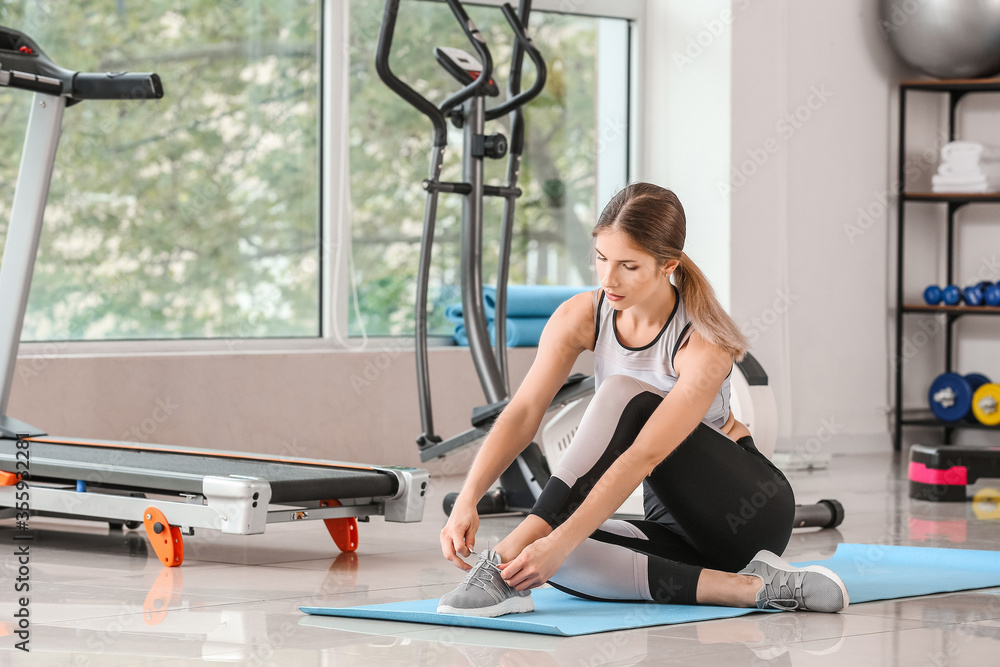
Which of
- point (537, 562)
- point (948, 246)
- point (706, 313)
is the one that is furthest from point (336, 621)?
point (948, 246)

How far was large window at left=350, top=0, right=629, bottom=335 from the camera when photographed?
16.2 ft

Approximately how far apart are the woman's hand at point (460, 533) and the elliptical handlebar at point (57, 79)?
64.9 inches

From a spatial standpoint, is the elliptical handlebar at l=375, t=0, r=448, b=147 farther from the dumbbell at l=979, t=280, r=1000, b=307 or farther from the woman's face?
the dumbbell at l=979, t=280, r=1000, b=307

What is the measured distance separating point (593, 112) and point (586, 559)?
3.64 m

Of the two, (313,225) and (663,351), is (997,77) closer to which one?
(313,225)

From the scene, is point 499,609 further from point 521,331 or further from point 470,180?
point 521,331

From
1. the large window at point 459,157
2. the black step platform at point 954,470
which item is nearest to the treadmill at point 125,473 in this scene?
the large window at point 459,157

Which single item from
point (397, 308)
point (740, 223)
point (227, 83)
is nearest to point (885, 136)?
point (740, 223)

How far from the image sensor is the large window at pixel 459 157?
4934 mm

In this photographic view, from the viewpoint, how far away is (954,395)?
5.50 metres

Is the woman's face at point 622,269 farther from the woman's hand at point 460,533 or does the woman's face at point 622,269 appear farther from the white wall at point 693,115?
the white wall at point 693,115

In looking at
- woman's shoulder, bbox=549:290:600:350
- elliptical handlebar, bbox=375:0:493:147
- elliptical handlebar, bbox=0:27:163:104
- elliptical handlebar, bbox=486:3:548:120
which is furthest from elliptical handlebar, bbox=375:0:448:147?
woman's shoulder, bbox=549:290:600:350

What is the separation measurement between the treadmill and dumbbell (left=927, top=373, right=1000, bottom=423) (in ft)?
10.6

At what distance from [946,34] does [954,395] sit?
59.9 inches
